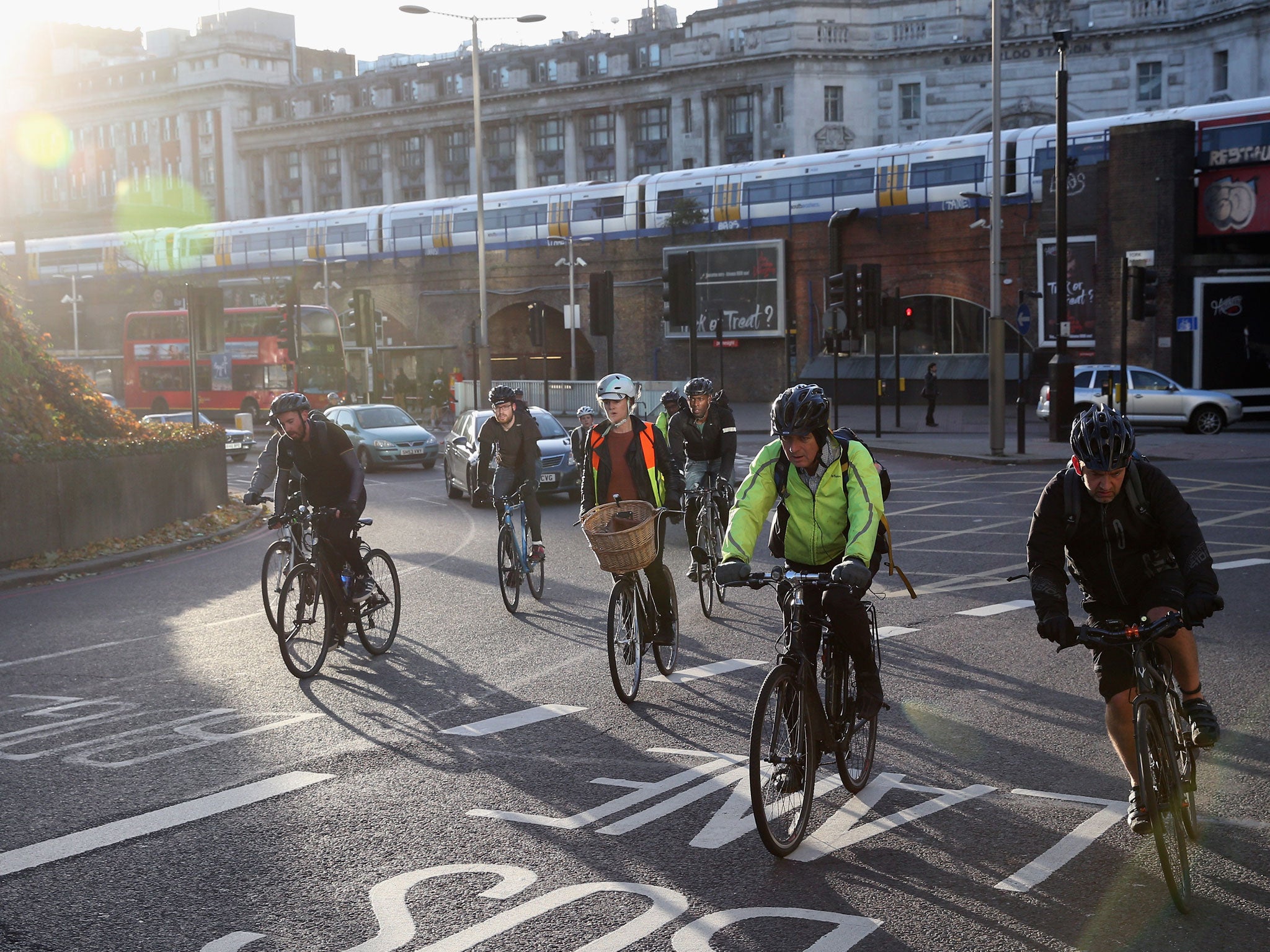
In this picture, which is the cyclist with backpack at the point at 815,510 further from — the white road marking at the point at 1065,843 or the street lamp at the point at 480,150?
the street lamp at the point at 480,150

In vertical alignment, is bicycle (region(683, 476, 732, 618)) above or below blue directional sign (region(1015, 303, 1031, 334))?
below

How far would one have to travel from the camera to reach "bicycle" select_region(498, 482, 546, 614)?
10883mm

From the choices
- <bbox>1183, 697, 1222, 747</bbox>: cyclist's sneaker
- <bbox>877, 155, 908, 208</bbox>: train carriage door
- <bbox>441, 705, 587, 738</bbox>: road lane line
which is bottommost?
<bbox>441, 705, 587, 738</bbox>: road lane line

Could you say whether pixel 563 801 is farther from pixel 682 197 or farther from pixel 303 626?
pixel 682 197

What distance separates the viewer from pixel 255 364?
45062mm

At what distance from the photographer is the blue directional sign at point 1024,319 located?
3769 centimetres

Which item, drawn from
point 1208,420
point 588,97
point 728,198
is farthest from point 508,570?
point 588,97

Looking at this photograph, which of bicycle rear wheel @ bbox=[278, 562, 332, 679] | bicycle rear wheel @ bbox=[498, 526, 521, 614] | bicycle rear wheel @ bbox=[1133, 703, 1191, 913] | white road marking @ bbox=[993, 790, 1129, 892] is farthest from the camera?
bicycle rear wheel @ bbox=[498, 526, 521, 614]

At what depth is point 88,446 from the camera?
1575 centimetres

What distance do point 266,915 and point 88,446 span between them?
40.6 feet

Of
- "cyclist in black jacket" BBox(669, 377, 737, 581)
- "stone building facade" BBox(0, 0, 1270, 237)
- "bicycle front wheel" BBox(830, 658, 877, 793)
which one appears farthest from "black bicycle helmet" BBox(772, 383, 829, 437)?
"stone building facade" BBox(0, 0, 1270, 237)

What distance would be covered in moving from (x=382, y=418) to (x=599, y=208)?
1179 inches

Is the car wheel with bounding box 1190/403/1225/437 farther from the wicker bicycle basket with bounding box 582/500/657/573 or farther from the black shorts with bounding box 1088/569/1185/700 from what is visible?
the black shorts with bounding box 1088/569/1185/700

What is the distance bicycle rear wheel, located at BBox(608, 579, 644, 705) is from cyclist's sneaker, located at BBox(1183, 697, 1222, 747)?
338cm
